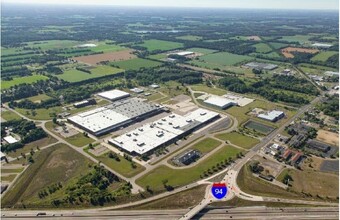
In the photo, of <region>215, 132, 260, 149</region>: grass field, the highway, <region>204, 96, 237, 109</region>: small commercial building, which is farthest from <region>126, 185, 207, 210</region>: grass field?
<region>204, 96, 237, 109</region>: small commercial building

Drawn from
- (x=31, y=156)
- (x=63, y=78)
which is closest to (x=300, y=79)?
(x=63, y=78)

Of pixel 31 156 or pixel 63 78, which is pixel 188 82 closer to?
pixel 63 78

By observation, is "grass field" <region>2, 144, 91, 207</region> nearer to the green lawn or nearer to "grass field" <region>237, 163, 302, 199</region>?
the green lawn

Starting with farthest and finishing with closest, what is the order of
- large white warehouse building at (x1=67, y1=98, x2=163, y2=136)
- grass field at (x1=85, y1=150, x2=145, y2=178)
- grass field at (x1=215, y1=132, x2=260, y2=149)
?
large white warehouse building at (x1=67, y1=98, x2=163, y2=136), grass field at (x1=215, y1=132, x2=260, y2=149), grass field at (x1=85, y1=150, x2=145, y2=178)

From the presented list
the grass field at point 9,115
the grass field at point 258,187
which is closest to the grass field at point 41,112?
the grass field at point 9,115

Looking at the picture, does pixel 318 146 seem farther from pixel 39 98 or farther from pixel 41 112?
pixel 39 98

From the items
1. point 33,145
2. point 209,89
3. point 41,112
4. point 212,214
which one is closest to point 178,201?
point 212,214
